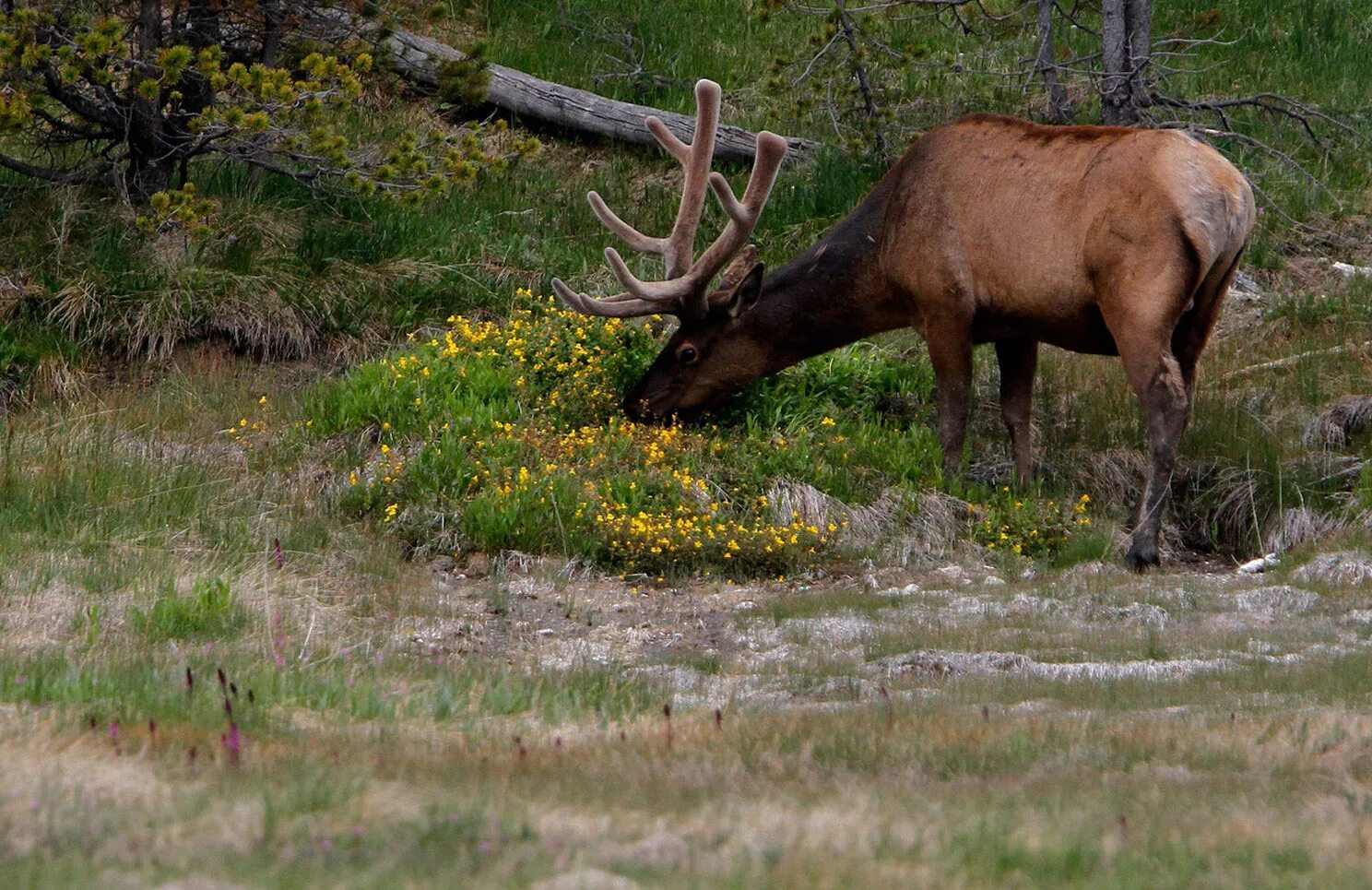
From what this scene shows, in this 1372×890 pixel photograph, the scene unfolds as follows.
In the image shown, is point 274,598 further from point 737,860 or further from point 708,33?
point 708,33

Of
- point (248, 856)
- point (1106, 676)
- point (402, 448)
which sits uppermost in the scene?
point (248, 856)

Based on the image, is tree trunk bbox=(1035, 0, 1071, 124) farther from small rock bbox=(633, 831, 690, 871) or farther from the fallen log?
small rock bbox=(633, 831, 690, 871)

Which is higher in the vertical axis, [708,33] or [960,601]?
[708,33]

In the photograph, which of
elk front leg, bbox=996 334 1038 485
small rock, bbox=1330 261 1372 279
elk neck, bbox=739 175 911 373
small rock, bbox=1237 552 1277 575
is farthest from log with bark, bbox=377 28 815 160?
small rock, bbox=1237 552 1277 575

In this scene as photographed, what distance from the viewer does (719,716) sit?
5301mm

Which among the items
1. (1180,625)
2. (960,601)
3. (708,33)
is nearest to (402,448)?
(960,601)

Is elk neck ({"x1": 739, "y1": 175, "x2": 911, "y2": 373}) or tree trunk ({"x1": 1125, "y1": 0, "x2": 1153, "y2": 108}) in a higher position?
tree trunk ({"x1": 1125, "y1": 0, "x2": 1153, "y2": 108})

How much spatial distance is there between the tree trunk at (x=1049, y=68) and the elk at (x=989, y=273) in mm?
3332

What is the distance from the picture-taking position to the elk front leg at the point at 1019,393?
10.5 metres

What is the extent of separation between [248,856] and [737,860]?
3.36 feet

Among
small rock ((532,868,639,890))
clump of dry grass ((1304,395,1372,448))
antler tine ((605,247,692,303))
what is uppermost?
small rock ((532,868,639,890))

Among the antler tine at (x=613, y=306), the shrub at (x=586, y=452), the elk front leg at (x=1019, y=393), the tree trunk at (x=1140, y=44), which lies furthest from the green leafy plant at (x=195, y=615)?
the tree trunk at (x=1140, y=44)

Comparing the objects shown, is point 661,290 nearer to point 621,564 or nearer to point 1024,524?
point 621,564

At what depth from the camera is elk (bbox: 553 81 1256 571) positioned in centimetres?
902
